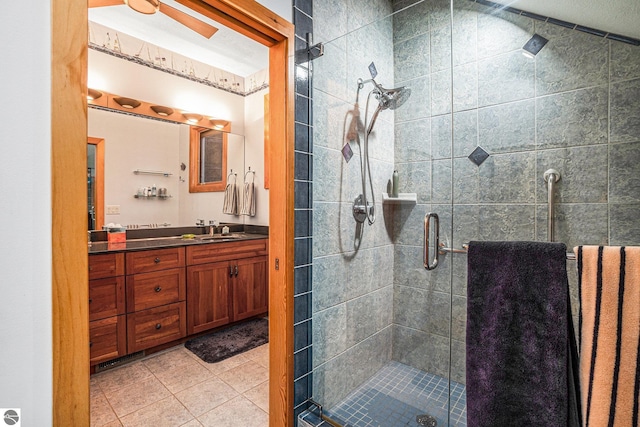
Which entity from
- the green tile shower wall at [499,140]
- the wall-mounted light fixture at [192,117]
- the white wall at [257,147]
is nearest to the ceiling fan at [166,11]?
the wall-mounted light fixture at [192,117]

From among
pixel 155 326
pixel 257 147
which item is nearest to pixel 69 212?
pixel 155 326

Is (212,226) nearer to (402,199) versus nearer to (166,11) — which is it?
(166,11)

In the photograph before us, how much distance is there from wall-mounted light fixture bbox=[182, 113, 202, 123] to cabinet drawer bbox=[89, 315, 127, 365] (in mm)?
2076

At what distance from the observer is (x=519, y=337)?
988 mm

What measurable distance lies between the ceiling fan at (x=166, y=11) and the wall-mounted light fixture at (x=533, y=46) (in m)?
2.28

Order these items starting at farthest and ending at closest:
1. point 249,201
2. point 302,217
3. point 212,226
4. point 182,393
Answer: point 249,201, point 212,226, point 182,393, point 302,217

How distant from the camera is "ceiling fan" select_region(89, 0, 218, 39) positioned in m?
1.97

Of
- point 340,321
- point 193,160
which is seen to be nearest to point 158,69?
point 193,160

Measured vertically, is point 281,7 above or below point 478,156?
above

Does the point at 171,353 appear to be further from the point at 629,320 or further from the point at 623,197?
the point at 623,197

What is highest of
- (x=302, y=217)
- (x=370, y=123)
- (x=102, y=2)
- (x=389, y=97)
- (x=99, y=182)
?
(x=102, y=2)
